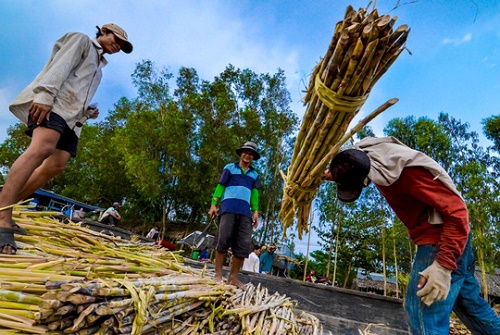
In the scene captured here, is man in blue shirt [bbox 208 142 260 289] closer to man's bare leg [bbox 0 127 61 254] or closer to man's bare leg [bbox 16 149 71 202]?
man's bare leg [bbox 16 149 71 202]

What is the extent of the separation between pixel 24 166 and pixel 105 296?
1.17m

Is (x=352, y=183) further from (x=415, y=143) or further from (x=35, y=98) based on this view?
(x=415, y=143)

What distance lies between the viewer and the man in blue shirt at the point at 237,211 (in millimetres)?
3340

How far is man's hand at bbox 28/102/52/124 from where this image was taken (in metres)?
1.93

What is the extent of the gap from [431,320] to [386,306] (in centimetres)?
189

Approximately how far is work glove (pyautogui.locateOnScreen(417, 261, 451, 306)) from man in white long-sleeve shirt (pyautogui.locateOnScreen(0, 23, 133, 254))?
6.89 ft

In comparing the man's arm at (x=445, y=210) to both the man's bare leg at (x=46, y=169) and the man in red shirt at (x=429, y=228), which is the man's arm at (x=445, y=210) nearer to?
the man in red shirt at (x=429, y=228)

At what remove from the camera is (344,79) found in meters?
1.82

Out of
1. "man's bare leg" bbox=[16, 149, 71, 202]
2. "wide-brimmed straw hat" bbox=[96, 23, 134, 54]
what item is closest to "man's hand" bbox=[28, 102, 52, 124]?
"man's bare leg" bbox=[16, 149, 71, 202]

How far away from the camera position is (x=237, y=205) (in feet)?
11.3

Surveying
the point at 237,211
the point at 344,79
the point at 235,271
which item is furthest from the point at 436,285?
the point at 237,211

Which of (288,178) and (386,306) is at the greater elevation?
(288,178)

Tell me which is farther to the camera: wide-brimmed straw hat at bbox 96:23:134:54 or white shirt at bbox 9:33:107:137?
wide-brimmed straw hat at bbox 96:23:134:54

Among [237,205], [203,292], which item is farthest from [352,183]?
[237,205]
